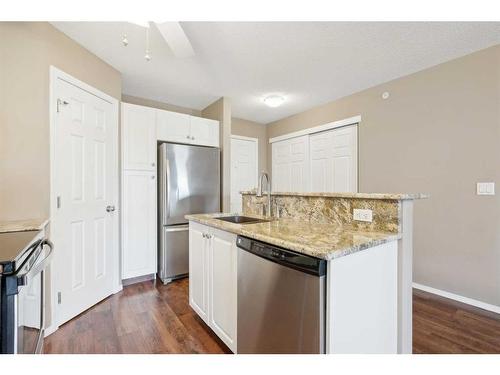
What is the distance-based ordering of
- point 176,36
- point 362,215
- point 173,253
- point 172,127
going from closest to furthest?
point 362,215 < point 176,36 < point 173,253 < point 172,127

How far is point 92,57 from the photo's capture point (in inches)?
88.2

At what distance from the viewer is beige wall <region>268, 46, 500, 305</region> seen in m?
2.15

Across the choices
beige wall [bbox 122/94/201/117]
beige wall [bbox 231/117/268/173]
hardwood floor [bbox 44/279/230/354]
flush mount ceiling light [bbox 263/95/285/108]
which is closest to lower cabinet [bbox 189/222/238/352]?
hardwood floor [bbox 44/279/230/354]

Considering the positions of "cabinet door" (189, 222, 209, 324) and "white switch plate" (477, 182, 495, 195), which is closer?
"cabinet door" (189, 222, 209, 324)

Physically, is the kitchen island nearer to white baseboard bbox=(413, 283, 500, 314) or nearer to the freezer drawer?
the freezer drawer

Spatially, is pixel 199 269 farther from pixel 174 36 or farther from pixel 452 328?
pixel 452 328

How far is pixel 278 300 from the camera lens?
3.69ft

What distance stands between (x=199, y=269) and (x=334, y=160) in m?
2.66

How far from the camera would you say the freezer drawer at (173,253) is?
2.81m

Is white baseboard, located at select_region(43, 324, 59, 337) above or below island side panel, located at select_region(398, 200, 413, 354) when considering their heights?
below

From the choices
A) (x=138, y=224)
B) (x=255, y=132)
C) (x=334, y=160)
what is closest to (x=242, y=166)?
(x=255, y=132)

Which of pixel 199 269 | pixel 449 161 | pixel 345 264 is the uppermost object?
pixel 449 161

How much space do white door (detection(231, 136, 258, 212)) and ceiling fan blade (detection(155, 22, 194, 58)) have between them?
275 cm
